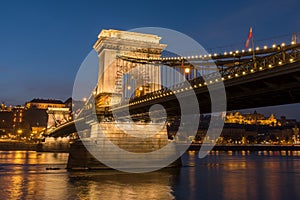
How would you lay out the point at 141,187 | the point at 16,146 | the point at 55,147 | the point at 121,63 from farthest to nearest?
the point at 16,146, the point at 55,147, the point at 121,63, the point at 141,187

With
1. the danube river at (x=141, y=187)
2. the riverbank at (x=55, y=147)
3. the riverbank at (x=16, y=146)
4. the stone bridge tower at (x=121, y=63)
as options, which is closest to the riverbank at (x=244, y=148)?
the riverbank at (x=55, y=147)

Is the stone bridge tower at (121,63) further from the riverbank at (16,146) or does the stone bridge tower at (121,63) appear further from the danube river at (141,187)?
the riverbank at (16,146)

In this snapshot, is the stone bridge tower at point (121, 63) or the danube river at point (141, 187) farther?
the stone bridge tower at point (121, 63)

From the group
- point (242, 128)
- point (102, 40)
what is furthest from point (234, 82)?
point (242, 128)

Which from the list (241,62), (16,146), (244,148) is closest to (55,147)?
(16,146)

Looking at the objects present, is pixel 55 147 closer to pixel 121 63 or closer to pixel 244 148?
pixel 121 63

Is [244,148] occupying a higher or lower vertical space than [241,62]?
lower

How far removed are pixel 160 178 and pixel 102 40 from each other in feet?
87.9

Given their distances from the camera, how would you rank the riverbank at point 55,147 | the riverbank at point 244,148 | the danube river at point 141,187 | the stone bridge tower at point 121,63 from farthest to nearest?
the riverbank at point 244,148 < the riverbank at point 55,147 < the stone bridge tower at point 121,63 < the danube river at point 141,187

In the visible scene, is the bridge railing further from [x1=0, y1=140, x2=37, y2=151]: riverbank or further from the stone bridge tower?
[x1=0, y1=140, x2=37, y2=151]: riverbank

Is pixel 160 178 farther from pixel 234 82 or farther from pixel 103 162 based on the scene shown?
pixel 234 82

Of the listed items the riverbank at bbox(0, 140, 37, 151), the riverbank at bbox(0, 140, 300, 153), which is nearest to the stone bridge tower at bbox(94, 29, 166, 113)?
the riverbank at bbox(0, 140, 300, 153)

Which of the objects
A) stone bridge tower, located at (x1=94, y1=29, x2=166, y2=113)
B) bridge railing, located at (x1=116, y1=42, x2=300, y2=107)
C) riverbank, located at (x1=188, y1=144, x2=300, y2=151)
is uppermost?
stone bridge tower, located at (x1=94, y1=29, x2=166, y2=113)

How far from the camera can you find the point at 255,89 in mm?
24125
